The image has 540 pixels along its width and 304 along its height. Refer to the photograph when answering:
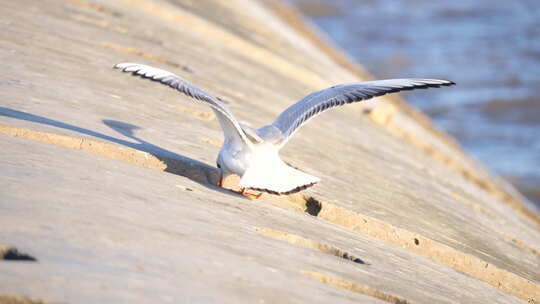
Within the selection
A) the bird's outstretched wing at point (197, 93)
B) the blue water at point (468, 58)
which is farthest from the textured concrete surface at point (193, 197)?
the blue water at point (468, 58)

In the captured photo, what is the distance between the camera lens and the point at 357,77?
12.5m

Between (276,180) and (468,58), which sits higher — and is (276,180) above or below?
below

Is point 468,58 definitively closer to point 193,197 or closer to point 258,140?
point 258,140

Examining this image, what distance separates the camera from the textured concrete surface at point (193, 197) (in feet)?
10.9

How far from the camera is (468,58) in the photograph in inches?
751

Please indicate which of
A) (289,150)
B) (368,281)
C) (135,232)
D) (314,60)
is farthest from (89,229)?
(314,60)

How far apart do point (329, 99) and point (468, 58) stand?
1445cm

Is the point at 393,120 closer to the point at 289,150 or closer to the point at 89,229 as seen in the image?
the point at 289,150

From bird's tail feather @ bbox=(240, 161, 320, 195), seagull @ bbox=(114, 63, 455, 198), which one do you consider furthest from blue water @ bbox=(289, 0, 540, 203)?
bird's tail feather @ bbox=(240, 161, 320, 195)

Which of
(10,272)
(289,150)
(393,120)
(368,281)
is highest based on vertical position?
(393,120)

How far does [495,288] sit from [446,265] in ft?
0.86

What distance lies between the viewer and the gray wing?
193 inches

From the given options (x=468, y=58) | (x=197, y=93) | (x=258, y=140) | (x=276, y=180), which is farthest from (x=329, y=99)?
(x=468, y=58)

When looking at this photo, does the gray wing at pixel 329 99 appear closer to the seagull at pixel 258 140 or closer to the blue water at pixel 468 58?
the seagull at pixel 258 140
